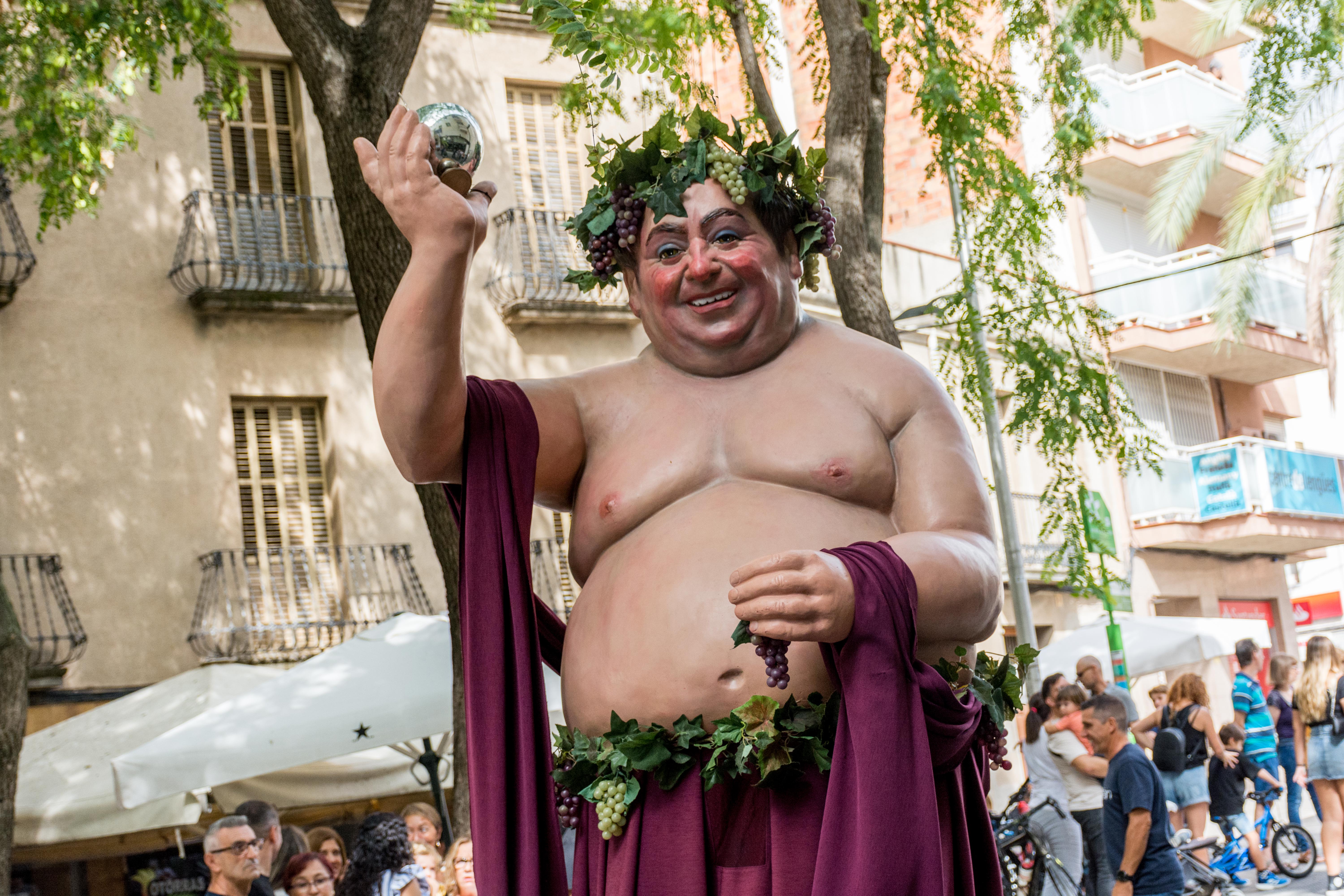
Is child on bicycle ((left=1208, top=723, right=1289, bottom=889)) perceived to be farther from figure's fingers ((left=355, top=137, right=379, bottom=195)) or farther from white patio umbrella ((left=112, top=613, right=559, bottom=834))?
figure's fingers ((left=355, top=137, right=379, bottom=195))

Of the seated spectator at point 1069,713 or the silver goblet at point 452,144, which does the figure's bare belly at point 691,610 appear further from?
the seated spectator at point 1069,713

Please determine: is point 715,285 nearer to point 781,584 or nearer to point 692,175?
point 692,175

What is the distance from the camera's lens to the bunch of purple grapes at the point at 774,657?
2.30 m

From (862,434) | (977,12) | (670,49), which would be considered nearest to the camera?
(862,434)

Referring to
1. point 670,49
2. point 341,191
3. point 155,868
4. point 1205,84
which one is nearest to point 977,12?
point 670,49

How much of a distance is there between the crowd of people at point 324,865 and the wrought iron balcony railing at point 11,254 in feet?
28.0

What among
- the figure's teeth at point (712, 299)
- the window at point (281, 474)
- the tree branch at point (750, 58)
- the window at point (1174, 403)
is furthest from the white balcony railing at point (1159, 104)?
the figure's teeth at point (712, 299)

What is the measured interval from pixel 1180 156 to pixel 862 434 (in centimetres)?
2040

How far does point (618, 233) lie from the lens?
9.70 feet

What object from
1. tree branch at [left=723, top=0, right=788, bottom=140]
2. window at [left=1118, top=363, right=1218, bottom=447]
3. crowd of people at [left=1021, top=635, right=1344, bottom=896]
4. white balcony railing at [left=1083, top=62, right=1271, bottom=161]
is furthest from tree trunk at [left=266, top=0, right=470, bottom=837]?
white balcony railing at [left=1083, top=62, right=1271, bottom=161]

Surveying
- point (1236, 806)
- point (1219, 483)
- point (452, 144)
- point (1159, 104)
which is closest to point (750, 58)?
point (1236, 806)

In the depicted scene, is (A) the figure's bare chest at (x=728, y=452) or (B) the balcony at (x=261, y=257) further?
(B) the balcony at (x=261, y=257)

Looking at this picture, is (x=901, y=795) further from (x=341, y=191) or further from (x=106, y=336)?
(x=106, y=336)

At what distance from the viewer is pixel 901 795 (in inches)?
92.4
